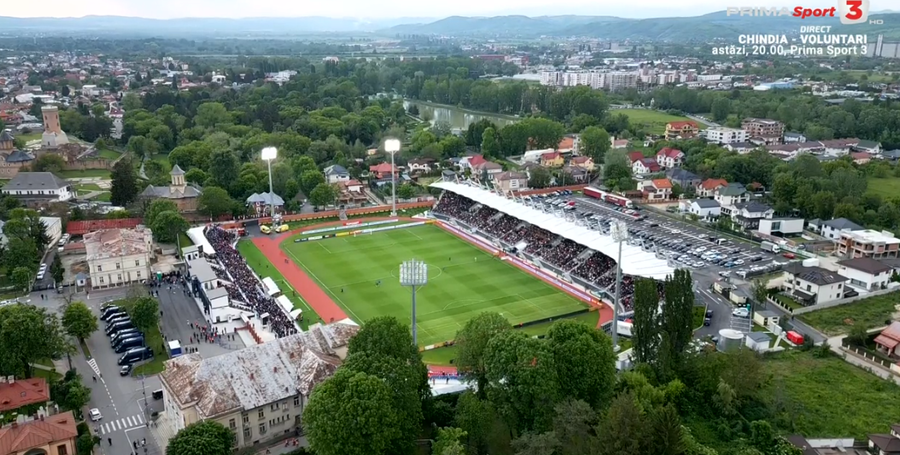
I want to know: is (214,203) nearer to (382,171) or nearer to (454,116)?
(382,171)

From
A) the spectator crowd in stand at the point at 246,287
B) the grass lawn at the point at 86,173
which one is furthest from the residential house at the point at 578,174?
the grass lawn at the point at 86,173

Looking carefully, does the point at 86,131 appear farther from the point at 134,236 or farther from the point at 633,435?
the point at 633,435

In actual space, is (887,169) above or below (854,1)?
below

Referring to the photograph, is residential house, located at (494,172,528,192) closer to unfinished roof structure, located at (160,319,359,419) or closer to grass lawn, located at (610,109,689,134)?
grass lawn, located at (610,109,689,134)

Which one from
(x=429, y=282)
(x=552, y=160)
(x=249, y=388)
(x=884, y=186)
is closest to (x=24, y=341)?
(x=249, y=388)

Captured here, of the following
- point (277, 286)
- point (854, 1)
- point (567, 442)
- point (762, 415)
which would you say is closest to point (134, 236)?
point (277, 286)

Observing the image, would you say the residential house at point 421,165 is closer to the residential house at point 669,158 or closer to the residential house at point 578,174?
the residential house at point 578,174

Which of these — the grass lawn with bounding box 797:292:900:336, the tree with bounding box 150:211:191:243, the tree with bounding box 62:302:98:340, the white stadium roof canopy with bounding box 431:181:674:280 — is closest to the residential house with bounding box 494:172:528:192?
the white stadium roof canopy with bounding box 431:181:674:280
